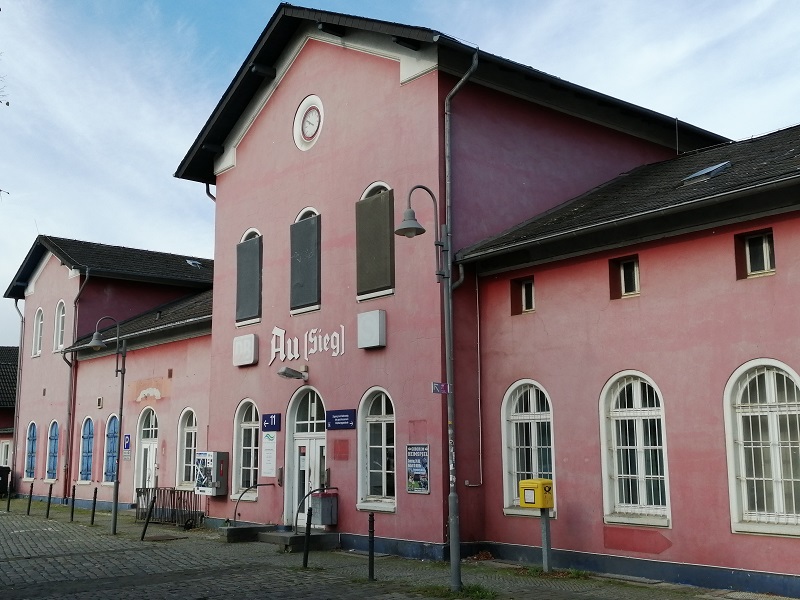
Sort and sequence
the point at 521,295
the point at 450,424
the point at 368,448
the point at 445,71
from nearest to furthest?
1. the point at 450,424
2. the point at 521,295
3. the point at 445,71
4. the point at 368,448

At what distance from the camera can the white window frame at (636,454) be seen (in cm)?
1256

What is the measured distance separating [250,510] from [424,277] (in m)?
7.12

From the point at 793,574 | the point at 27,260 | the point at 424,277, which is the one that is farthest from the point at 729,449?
the point at 27,260

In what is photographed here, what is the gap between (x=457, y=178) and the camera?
1565 cm

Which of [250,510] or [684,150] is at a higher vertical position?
[684,150]

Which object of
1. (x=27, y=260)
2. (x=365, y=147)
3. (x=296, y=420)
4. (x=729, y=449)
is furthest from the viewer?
(x=27, y=260)

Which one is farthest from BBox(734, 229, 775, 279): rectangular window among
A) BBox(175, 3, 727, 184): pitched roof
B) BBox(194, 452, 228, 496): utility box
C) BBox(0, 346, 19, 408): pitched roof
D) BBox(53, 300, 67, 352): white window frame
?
BBox(0, 346, 19, 408): pitched roof

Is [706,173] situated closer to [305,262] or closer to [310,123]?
[305,262]

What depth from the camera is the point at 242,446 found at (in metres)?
20.1

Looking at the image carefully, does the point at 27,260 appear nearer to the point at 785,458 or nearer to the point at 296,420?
the point at 296,420

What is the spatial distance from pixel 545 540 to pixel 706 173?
618 centimetres

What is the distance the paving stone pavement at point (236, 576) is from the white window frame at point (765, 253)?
4.04m

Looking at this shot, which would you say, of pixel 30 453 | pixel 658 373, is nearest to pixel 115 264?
pixel 30 453

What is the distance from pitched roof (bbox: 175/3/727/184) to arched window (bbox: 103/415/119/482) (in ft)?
27.9
